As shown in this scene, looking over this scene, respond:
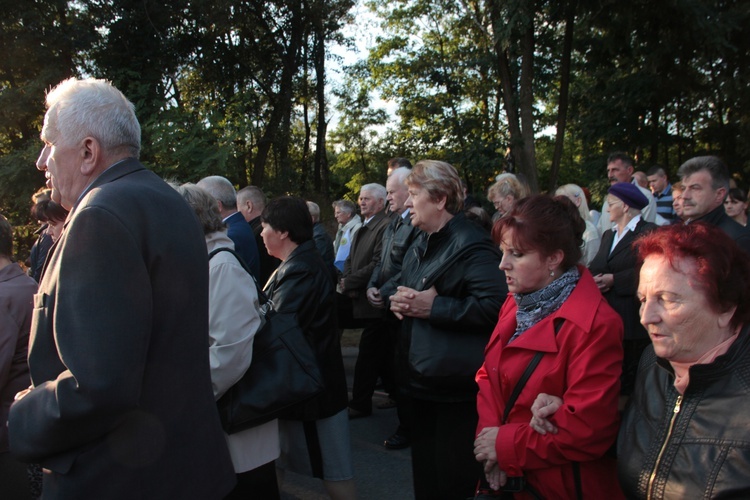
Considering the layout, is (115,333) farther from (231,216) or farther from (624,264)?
(624,264)

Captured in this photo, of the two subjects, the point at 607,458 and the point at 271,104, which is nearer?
the point at 607,458

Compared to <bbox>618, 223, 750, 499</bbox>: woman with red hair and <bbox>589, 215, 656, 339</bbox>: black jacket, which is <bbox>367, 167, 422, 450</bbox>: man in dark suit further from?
<bbox>618, 223, 750, 499</bbox>: woman with red hair

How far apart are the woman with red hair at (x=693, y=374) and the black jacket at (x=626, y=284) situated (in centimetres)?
228

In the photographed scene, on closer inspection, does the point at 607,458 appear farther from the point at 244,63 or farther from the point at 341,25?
the point at 341,25

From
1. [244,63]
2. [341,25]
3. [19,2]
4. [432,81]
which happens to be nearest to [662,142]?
[432,81]

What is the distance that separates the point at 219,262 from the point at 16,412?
1.20 m

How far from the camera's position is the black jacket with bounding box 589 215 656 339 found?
425 centimetres

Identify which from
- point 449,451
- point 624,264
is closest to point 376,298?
point 449,451

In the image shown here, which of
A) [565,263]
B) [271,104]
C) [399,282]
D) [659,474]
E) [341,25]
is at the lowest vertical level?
[659,474]

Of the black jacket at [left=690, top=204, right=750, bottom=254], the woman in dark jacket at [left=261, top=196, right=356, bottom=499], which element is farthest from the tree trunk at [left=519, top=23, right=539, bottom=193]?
the woman in dark jacket at [left=261, top=196, right=356, bottom=499]

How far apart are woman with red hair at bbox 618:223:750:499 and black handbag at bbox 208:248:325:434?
136 centimetres

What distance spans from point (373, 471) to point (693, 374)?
3.22 m

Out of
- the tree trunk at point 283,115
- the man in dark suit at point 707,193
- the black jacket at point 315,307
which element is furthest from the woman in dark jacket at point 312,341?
the tree trunk at point 283,115

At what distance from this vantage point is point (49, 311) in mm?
1679
